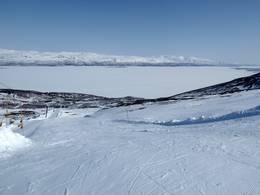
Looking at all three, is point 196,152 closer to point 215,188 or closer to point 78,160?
point 215,188

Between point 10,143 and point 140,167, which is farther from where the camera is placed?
point 10,143

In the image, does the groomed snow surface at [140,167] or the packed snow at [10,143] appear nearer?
the groomed snow surface at [140,167]

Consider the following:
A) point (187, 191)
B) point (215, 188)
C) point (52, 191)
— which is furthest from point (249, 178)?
point (52, 191)

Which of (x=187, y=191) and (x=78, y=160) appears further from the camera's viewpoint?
(x=78, y=160)

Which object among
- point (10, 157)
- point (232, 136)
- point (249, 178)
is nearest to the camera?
point (249, 178)

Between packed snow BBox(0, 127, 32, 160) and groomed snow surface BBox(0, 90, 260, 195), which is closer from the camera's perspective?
groomed snow surface BBox(0, 90, 260, 195)

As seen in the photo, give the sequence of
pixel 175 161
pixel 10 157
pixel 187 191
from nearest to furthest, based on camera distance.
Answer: pixel 187 191, pixel 175 161, pixel 10 157

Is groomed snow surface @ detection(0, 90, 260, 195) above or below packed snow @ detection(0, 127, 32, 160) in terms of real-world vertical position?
above

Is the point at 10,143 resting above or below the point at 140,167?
below

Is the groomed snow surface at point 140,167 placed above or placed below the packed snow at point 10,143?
above

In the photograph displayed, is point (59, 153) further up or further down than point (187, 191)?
further down
